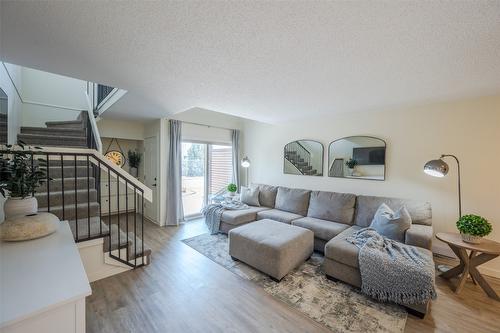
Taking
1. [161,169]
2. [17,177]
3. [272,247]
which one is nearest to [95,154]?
[17,177]

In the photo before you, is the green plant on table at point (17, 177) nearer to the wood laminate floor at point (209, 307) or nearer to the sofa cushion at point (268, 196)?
the wood laminate floor at point (209, 307)

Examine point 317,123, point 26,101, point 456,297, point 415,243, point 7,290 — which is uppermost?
point 26,101

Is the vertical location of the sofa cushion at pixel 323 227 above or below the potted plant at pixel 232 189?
below

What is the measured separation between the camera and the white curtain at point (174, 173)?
427 centimetres

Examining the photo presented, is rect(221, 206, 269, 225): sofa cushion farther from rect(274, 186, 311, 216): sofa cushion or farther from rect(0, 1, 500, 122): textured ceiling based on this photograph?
rect(0, 1, 500, 122): textured ceiling

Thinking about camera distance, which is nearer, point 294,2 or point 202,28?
point 294,2

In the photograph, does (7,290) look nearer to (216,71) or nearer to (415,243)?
(216,71)

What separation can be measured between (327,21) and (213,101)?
199 centimetres

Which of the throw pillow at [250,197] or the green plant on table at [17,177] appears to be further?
the throw pillow at [250,197]

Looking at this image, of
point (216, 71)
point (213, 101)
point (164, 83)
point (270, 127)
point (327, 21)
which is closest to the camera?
point (327, 21)

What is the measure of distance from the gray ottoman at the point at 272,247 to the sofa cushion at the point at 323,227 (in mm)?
220

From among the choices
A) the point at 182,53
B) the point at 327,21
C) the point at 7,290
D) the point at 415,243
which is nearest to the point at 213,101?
the point at 182,53

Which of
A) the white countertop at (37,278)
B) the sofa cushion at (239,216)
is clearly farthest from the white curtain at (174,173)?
the white countertop at (37,278)

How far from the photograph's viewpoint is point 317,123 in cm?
408
